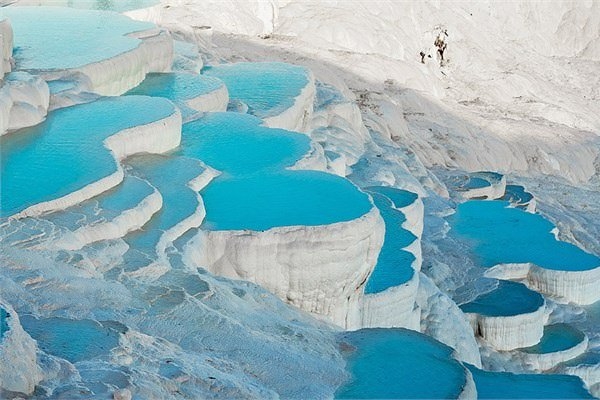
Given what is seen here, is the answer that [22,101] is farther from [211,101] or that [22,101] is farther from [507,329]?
[507,329]

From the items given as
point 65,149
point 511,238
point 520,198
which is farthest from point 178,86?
point 520,198

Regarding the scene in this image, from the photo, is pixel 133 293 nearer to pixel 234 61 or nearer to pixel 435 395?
pixel 435 395

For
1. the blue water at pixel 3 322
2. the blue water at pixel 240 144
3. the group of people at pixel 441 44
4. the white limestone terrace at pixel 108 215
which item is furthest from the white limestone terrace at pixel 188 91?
the group of people at pixel 441 44

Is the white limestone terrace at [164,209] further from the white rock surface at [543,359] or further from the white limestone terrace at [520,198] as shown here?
the white limestone terrace at [520,198]

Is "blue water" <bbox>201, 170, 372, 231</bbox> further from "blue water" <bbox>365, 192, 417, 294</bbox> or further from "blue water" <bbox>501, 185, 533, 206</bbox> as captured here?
"blue water" <bbox>501, 185, 533, 206</bbox>

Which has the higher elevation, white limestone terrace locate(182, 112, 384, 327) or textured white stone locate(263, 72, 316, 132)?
white limestone terrace locate(182, 112, 384, 327)

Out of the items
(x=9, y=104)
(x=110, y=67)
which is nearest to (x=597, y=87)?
(x=110, y=67)

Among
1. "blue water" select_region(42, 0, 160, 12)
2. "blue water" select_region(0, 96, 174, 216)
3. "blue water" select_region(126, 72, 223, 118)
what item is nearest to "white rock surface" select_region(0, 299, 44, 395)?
"blue water" select_region(0, 96, 174, 216)
